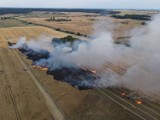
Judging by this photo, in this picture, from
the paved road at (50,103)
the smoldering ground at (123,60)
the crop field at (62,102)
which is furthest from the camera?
the smoldering ground at (123,60)

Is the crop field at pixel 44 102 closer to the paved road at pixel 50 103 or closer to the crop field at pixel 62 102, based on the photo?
the crop field at pixel 62 102

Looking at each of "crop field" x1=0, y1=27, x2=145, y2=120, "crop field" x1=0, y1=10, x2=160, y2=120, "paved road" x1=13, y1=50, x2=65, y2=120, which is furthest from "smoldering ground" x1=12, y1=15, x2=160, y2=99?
"paved road" x1=13, y1=50, x2=65, y2=120

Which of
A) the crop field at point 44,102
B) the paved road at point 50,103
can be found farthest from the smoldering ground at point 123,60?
the paved road at point 50,103

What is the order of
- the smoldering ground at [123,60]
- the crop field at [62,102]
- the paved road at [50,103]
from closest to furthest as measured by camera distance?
the crop field at [62,102], the paved road at [50,103], the smoldering ground at [123,60]

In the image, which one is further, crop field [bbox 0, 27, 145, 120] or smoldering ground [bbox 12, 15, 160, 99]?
smoldering ground [bbox 12, 15, 160, 99]

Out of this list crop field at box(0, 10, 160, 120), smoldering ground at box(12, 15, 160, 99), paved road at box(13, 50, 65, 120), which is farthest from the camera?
smoldering ground at box(12, 15, 160, 99)

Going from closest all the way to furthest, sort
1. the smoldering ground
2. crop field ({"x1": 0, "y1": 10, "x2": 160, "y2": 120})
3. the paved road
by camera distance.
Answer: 1. crop field ({"x1": 0, "y1": 10, "x2": 160, "y2": 120})
2. the paved road
3. the smoldering ground

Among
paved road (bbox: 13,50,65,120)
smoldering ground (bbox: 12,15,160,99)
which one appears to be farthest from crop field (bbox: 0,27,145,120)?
smoldering ground (bbox: 12,15,160,99)

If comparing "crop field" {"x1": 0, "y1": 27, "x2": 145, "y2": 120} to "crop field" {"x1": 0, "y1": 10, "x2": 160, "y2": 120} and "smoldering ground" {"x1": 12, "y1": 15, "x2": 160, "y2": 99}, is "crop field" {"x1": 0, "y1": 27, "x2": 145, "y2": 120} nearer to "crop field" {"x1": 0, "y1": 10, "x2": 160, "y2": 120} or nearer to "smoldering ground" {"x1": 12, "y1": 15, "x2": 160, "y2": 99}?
"crop field" {"x1": 0, "y1": 10, "x2": 160, "y2": 120}

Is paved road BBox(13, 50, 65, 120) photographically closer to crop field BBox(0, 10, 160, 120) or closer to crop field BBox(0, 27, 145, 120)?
crop field BBox(0, 10, 160, 120)

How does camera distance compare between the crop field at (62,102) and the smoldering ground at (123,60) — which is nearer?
the crop field at (62,102)
